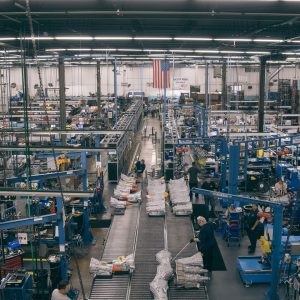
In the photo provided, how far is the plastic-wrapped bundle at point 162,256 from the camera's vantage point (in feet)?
25.6

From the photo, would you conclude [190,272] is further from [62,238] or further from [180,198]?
[180,198]

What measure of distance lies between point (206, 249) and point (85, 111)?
854 inches

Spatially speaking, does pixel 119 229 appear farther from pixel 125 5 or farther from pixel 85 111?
pixel 85 111

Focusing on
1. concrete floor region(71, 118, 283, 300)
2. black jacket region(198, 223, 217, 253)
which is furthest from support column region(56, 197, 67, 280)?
black jacket region(198, 223, 217, 253)

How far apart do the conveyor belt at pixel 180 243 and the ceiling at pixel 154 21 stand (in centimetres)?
451

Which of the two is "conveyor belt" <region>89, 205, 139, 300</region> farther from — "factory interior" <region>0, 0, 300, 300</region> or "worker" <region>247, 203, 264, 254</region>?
"worker" <region>247, 203, 264, 254</region>

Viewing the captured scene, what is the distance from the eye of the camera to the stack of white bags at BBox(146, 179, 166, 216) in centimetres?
1059

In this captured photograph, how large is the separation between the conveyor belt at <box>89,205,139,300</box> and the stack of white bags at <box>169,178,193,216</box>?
1.04 metres

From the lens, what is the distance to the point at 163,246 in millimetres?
8664

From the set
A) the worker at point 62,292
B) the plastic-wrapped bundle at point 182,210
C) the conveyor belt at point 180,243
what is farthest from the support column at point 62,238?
the plastic-wrapped bundle at point 182,210

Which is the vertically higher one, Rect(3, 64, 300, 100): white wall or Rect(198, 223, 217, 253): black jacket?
Rect(3, 64, 300, 100): white wall

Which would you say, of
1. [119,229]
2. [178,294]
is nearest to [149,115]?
[119,229]

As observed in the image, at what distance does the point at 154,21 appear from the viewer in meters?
10.7

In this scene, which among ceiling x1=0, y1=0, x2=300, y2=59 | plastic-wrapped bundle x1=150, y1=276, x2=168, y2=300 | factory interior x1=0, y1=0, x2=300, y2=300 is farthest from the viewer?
factory interior x1=0, y1=0, x2=300, y2=300
